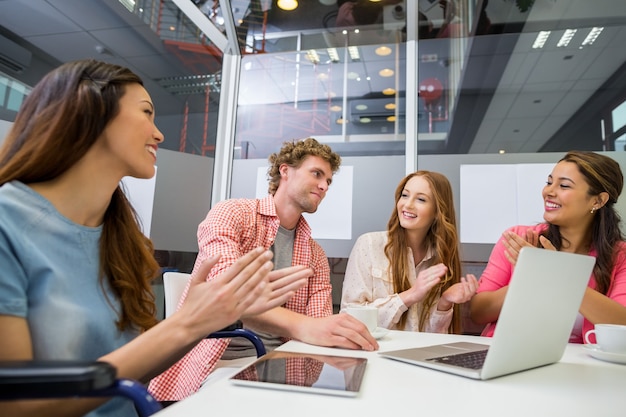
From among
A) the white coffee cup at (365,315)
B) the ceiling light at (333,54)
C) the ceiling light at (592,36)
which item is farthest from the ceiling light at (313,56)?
the white coffee cup at (365,315)

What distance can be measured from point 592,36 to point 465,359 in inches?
113

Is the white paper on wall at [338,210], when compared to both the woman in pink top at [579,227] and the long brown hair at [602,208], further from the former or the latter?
the long brown hair at [602,208]

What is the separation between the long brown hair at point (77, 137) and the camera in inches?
36.9

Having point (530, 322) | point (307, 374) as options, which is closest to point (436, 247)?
point (530, 322)

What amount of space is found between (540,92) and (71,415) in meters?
3.15

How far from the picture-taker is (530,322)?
2.97 feet

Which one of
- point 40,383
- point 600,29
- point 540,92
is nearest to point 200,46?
point 540,92

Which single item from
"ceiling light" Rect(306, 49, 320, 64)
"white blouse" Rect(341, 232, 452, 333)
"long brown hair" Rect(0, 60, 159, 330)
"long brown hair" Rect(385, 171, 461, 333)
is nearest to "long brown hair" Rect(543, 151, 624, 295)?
"long brown hair" Rect(385, 171, 461, 333)

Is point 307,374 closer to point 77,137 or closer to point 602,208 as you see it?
point 77,137

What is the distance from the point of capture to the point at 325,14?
3420 millimetres

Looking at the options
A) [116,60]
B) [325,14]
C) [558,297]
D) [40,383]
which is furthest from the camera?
[325,14]

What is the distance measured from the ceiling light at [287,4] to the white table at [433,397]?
123 inches

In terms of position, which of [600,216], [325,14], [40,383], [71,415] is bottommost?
[71,415]

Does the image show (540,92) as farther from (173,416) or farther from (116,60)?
(173,416)
